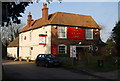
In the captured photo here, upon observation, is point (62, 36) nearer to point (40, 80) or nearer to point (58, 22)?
point (58, 22)

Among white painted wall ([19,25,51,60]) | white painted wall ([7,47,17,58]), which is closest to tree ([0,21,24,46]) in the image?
white painted wall ([7,47,17,58])

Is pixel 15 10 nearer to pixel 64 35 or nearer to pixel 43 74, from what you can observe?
pixel 43 74

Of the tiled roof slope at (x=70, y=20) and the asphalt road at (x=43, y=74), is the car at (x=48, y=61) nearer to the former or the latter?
the asphalt road at (x=43, y=74)

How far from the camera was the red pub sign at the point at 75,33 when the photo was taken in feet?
100

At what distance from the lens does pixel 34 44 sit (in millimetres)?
33844

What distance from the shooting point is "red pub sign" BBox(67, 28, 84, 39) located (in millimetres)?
30516

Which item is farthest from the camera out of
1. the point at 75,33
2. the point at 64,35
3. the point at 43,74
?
the point at 75,33

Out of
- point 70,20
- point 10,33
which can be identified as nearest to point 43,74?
point 70,20

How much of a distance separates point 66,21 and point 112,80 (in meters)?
19.6

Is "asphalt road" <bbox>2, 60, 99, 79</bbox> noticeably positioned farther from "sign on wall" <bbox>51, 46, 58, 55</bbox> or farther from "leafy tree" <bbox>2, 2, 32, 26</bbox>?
"sign on wall" <bbox>51, 46, 58, 55</bbox>

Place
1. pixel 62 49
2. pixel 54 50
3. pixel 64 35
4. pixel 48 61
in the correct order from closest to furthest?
1. pixel 48 61
2. pixel 54 50
3. pixel 62 49
4. pixel 64 35

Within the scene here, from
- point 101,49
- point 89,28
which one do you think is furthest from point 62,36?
point 101,49

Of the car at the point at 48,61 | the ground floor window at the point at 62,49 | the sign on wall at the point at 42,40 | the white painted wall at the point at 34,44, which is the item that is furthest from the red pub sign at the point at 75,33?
the car at the point at 48,61

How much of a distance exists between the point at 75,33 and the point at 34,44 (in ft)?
24.9
